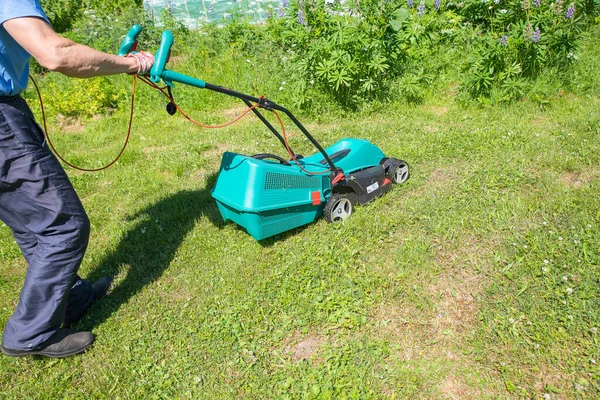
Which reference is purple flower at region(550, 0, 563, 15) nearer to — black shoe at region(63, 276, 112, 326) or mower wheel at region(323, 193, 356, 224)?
mower wheel at region(323, 193, 356, 224)

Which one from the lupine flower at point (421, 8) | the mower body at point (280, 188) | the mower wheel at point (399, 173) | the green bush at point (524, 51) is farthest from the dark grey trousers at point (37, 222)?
the lupine flower at point (421, 8)

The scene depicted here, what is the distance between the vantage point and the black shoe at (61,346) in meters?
2.86

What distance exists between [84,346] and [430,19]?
5.54 metres

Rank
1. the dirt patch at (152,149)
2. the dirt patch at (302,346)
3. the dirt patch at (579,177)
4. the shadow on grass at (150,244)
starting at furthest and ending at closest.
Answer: the dirt patch at (152,149), the dirt patch at (579,177), the shadow on grass at (150,244), the dirt patch at (302,346)

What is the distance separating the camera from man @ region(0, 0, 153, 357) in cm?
253

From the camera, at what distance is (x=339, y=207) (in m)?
3.87

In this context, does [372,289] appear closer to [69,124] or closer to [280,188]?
[280,188]

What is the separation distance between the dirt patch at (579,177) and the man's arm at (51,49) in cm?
349

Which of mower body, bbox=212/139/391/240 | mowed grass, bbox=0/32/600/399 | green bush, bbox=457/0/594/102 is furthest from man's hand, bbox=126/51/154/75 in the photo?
green bush, bbox=457/0/594/102

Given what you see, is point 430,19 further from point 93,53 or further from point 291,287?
point 93,53

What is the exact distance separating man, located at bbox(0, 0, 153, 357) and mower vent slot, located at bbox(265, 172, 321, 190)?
3.48 ft

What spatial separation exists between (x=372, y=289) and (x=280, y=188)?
3.00ft

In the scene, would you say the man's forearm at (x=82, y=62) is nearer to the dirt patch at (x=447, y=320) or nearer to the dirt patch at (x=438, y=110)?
the dirt patch at (x=447, y=320)

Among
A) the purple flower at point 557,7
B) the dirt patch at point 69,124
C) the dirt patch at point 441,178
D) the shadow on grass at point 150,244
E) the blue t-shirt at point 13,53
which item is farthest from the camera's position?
the dirt patch at point 69,124
